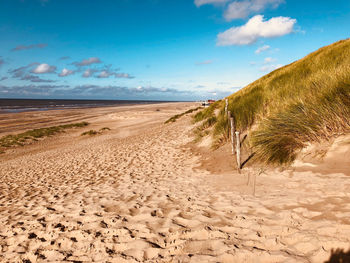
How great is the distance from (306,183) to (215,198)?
2021 millimetres

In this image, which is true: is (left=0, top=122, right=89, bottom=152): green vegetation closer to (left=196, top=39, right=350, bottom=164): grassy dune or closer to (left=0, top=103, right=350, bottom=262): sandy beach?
(left=0, top=103, right=350, bottom=262): sandy beach

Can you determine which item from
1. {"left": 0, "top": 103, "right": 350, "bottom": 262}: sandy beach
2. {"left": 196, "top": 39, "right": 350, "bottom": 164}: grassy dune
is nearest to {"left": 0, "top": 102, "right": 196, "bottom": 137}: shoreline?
{"left": 0, "top": 103, "right": 350, "bottom": 262}: sandy beach

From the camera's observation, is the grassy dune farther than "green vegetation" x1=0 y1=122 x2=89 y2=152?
No

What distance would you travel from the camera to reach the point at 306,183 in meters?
4.77

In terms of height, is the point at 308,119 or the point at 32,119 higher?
the point at 308,119

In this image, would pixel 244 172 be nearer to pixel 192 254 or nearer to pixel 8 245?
pixel 192 254

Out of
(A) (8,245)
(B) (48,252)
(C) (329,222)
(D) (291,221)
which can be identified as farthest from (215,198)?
(A) (8,245)

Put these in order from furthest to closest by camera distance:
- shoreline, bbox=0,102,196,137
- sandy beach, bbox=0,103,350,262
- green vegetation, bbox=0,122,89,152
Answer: shoreline, bbox=0,102,196,137 → green vegetation, bbox=0,122,89,152 → sandy beach, bbox=0,103,350,262

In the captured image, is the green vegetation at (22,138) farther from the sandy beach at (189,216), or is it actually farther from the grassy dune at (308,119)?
the grassy dune at (308,119)

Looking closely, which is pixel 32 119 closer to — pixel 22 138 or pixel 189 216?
pixel 22 138

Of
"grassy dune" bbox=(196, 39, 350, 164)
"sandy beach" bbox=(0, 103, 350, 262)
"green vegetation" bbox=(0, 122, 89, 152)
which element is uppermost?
"grassy dune" bbox=(196, 39, 350, 164)

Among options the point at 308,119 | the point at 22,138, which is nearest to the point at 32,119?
the point at 22,138

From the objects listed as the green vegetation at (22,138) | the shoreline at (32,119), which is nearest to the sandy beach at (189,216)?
the green vegetation at (22,138)

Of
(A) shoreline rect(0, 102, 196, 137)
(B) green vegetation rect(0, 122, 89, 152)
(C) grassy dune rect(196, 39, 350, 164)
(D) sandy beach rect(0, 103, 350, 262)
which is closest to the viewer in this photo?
(D) sandy beach rect(0, 103, 350, 262)
